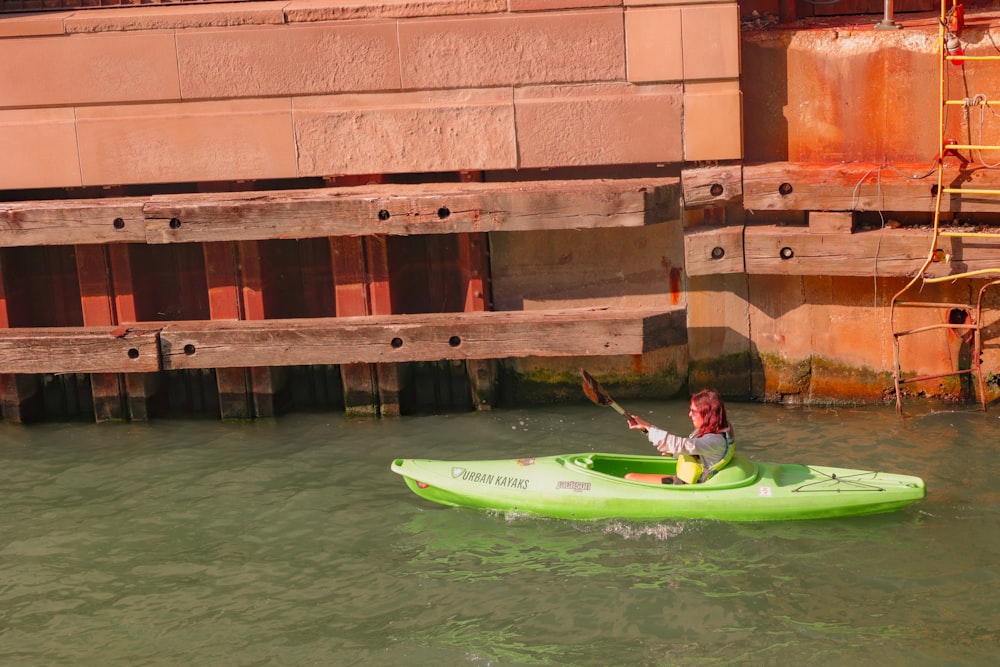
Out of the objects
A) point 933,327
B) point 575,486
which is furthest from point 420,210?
point 933,327

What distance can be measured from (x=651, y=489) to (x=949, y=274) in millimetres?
2935

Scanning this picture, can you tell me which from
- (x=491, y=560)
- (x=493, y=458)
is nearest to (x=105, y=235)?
(x=493, y=458)

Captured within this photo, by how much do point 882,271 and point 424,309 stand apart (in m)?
3.72

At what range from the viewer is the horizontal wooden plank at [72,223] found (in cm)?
1024

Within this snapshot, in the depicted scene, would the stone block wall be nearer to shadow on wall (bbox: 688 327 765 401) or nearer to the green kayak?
shadow on wall (bbox: 688 327 765 401)

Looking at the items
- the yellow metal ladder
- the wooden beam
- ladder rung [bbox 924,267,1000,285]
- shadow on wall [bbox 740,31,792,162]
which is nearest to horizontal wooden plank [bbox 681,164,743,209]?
the wooden beam

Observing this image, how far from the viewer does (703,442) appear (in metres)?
8.30

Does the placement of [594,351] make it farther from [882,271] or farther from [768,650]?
[768,650]

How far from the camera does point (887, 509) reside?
833 cm

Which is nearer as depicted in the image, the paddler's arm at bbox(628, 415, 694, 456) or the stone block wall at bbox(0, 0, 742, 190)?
the paddler's arm at bbox(628, 415, 694, 456)

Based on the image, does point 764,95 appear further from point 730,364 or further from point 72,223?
point 72,223

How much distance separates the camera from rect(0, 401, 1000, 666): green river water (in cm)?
706

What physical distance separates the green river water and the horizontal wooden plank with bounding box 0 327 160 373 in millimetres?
625

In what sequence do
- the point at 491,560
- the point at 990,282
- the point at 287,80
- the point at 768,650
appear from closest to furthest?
the point at 768,650, the point at 491,560, the point at 990,282, the point at 287,80
